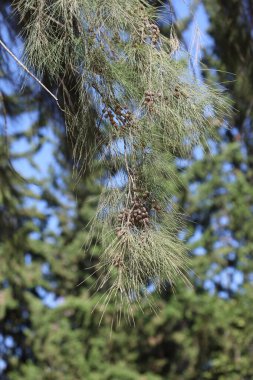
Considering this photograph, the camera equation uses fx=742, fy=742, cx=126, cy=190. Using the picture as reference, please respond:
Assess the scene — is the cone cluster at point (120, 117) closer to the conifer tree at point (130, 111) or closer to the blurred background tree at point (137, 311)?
the conifer tree at point (130, 111)

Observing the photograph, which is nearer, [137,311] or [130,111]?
[130,111]

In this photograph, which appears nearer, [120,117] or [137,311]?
[120,117]

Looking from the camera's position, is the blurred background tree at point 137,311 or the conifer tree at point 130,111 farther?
the blurred background tree at point 137,311

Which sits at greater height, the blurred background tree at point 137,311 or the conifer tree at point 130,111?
the conifer tree at point 130,111

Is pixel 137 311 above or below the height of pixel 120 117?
below

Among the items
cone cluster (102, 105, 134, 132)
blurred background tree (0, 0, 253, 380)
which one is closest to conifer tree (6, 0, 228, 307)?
cone cluster (102, 105, 134, 132)

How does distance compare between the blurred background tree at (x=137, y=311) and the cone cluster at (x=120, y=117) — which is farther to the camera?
the blurred background tree at (x=137, y=311)

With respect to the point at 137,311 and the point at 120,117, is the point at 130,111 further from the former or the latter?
the point at 137,311

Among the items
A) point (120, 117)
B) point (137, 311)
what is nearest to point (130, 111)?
point (120, 117)

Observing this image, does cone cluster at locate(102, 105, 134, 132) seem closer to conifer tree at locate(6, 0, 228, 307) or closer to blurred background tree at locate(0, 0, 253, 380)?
conifer tree at locate(6, 0, 228, 307)

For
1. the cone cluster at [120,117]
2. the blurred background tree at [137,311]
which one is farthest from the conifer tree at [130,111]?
the blurred background tree at [137,311]

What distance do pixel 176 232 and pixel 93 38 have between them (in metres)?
0.59

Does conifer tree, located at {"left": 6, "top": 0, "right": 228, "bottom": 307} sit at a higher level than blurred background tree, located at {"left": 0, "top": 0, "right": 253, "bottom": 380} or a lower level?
higher

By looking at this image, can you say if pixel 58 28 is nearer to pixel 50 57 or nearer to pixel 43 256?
pixel 50 57
